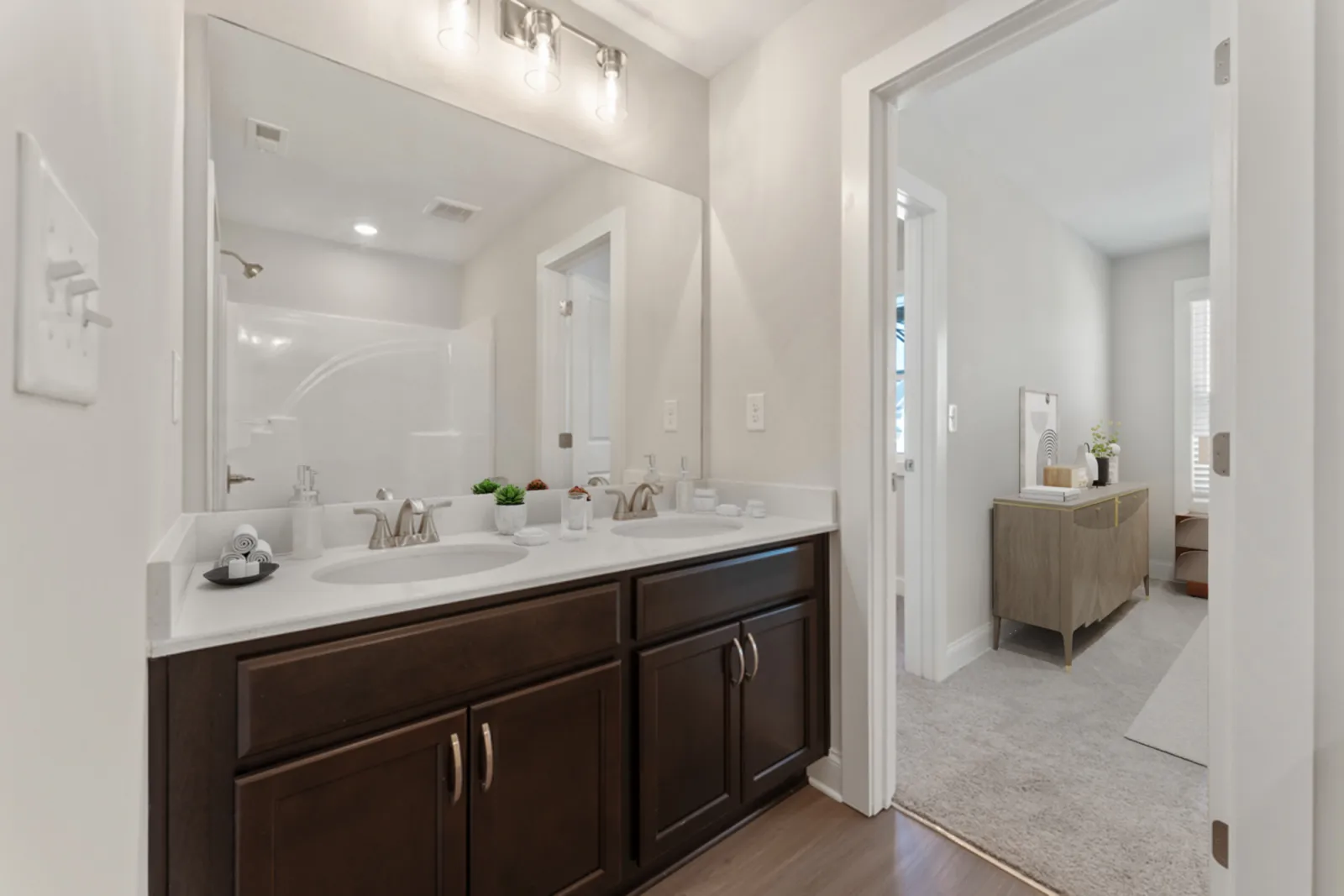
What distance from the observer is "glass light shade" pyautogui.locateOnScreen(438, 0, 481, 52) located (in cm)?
158

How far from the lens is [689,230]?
222 centimetres

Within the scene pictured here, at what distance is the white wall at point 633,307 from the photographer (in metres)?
1.74

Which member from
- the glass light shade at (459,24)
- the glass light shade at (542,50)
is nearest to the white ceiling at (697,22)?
the glass light shade at (542,50)

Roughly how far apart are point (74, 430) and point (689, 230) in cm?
201

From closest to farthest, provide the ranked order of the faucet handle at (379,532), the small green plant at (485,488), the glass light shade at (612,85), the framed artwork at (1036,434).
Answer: the faucet handle at (379,532) < the small green plant at (485,488) < the glass light shade at (612,85) < the framed artwork at (1036,434)

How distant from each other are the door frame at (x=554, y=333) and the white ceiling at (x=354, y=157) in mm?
184

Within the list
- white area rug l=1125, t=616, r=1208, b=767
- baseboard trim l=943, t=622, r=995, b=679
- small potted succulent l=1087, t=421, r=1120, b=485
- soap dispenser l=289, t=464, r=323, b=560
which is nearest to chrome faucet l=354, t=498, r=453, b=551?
soap dispenser l=289, t=464, r=323, b=560

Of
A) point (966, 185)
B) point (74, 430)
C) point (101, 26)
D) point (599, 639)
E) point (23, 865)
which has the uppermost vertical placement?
point (966, 185)

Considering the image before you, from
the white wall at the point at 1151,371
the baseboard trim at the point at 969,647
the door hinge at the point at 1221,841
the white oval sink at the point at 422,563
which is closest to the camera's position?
the door hinge at the point at 1221,841

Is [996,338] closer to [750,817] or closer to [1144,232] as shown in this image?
[1144,232]

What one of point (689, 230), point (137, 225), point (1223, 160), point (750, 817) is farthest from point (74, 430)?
point (689, 230)

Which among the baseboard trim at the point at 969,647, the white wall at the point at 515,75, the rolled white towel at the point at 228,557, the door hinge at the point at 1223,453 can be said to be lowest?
the baseboard trim at the point at 969,647

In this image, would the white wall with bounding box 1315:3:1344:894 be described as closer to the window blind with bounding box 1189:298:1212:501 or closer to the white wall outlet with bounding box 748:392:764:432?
the white wall outlet with bounding box 748:392:764:432

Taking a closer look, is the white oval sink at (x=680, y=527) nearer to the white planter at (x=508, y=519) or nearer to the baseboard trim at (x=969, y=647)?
the white planter at (x=508, y=519)
